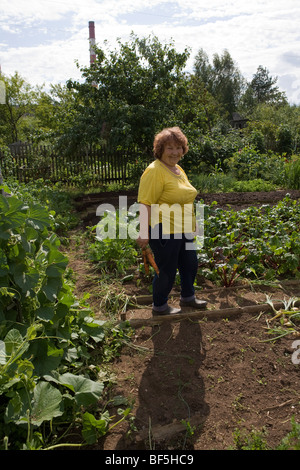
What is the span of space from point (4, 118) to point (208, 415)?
1098 inches

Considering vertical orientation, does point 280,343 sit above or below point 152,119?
below

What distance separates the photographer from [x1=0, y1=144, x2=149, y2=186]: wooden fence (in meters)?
11.0

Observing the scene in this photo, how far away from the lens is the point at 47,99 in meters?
25.8

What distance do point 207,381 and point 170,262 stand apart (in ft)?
3.07

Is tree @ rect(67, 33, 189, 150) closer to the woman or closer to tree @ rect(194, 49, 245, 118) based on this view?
the woman

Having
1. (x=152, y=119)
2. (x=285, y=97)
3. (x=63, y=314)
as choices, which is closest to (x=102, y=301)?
(x=63, y=314)

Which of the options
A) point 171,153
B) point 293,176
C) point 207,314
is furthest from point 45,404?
point 293,176

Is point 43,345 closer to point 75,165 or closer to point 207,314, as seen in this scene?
point 207,314

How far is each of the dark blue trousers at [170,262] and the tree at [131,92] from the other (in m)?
7.09

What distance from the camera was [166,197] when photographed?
9.69ft

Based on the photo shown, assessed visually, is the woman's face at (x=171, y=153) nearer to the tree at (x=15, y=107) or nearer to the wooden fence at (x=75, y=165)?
the wooden fence at (x=75, y=165)

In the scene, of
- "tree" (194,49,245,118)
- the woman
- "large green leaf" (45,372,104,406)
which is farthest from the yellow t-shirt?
"tree" (194,49,245,118)

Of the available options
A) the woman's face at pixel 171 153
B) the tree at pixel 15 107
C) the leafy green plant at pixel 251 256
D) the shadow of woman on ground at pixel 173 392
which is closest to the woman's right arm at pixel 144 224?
the woman's face at pixel 171 153

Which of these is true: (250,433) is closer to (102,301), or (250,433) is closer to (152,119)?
(102,301)
